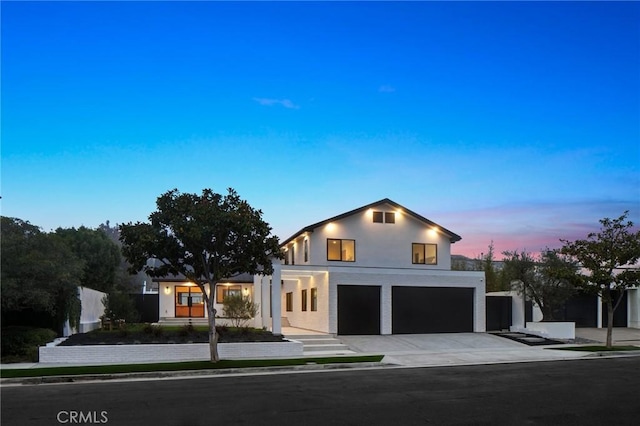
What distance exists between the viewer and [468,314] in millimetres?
31641

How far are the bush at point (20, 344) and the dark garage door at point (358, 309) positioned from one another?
14.1 meters

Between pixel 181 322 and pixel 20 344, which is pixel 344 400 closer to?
pixel 20 344

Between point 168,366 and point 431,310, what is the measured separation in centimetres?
1661

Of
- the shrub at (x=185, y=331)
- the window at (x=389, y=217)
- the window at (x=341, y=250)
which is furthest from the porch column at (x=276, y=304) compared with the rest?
the window at (x=389, y=217)

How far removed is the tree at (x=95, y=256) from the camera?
4194cm

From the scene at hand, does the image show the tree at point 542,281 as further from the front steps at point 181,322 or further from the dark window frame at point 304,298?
the front steps at point 181,322

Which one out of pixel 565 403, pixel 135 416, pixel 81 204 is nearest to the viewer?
pixel 135 416

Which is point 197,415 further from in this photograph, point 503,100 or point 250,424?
point 503,100

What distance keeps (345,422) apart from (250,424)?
164 cm

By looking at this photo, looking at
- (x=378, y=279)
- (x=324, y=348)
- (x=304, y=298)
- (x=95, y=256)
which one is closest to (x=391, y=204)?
(x=378, y=279)

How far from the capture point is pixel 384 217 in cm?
3278

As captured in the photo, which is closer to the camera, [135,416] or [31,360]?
[135,416]

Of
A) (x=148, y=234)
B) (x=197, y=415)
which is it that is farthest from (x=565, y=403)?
(x=148, y=234)

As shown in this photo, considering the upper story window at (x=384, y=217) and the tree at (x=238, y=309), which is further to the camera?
the upper story window at (x=384, y=217)
